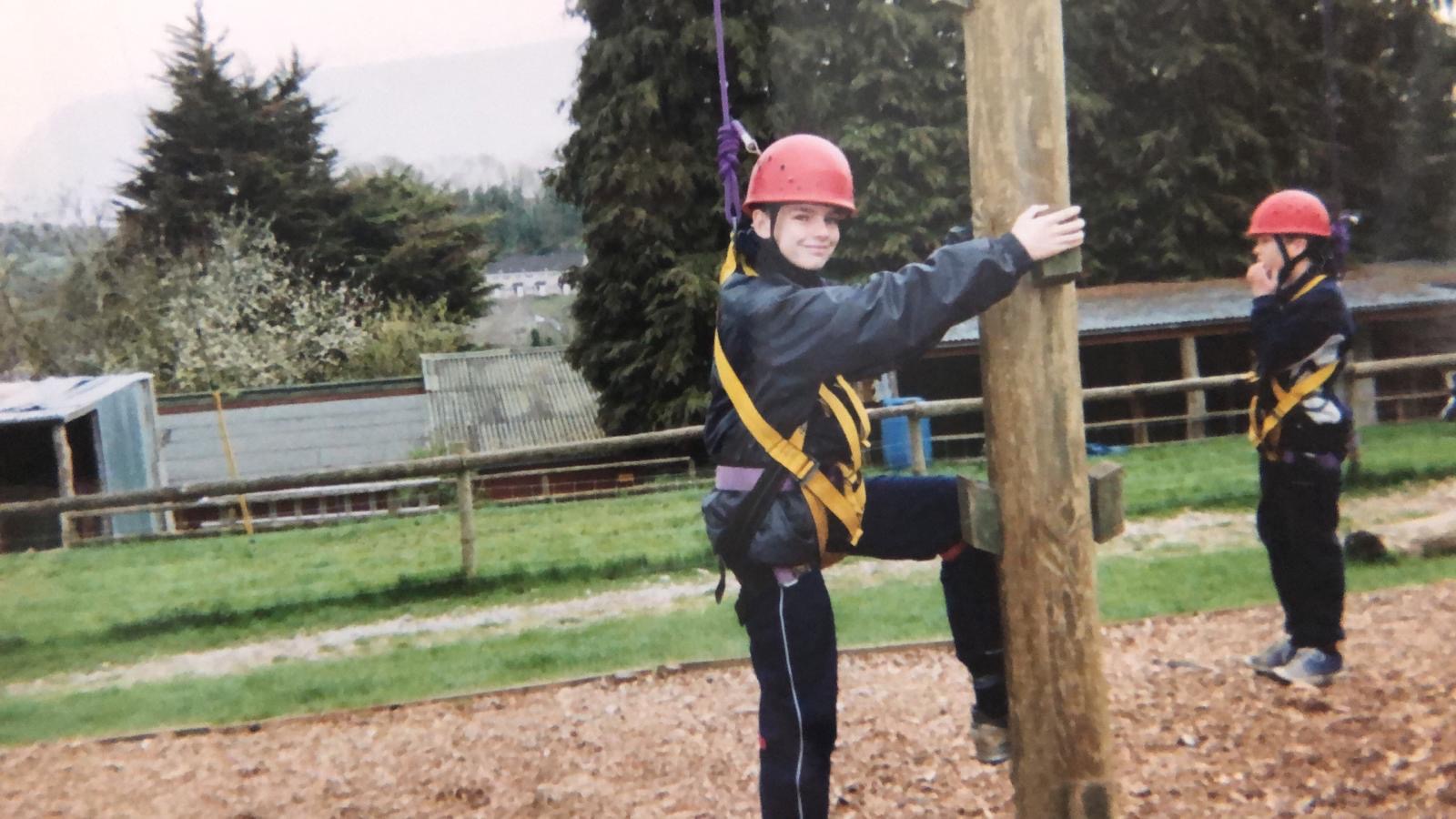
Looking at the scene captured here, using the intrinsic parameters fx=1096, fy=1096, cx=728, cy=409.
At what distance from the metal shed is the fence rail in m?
0.06

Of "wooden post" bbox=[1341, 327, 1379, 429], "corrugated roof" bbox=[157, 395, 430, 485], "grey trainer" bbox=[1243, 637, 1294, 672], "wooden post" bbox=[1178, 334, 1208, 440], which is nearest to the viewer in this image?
"grey trainer" bbox=[1243, 637, 1294, 672]

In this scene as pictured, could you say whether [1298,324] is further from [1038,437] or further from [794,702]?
[794,702]

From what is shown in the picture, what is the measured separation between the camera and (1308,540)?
3.61 m

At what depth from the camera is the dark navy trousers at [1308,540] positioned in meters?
3.55

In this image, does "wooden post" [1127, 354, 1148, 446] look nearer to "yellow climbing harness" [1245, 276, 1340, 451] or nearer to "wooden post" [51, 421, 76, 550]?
"yellow climbing harness" [1245, 276, 1340, 451]

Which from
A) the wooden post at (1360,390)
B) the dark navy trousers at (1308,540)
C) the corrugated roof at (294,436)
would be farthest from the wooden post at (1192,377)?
the corrugated roof at (294,436)

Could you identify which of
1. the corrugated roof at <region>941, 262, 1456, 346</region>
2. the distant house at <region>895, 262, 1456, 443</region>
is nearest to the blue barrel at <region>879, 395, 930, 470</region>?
the distant house at <region>895, 262, 1456, 443</region>

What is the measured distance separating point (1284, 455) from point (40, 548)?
503cm

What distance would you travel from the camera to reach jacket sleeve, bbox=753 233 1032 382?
1974mm

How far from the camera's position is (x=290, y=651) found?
16.6 feet

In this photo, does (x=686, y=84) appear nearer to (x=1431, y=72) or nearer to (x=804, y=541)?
(x=804, y=541)

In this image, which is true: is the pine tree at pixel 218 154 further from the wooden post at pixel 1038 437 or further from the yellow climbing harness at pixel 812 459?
the wooden post at pixel 1038 437

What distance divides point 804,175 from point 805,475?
60 cm

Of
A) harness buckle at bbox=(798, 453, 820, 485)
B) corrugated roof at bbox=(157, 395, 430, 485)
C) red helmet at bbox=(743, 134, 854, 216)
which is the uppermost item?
red helmet at bbox=(743, 134, 854, 216)
